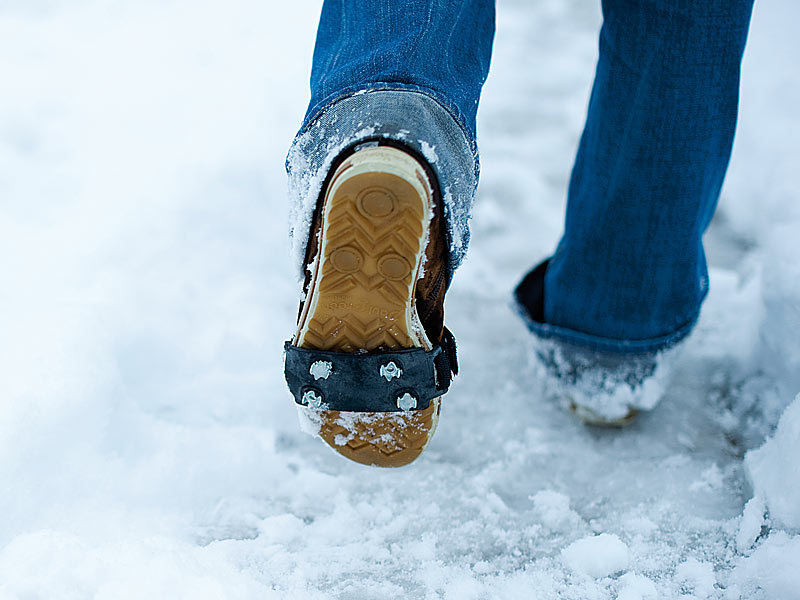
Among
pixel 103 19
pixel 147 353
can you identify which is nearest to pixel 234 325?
pixel 147 353

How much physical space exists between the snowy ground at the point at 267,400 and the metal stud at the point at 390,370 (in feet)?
0.78

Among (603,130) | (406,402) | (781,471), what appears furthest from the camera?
(603,130)

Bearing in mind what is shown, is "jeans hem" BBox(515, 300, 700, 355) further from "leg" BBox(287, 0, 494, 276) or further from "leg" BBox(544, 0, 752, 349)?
"leg" BBox(287, 0, 494, 276)

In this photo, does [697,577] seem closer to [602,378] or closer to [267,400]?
[602,378]

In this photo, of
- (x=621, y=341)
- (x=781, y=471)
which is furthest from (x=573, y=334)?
(x=781, y=471)

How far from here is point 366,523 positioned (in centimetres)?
89

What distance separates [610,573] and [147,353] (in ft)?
2.30

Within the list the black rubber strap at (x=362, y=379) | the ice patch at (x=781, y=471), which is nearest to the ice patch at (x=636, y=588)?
the ice patch at (x=781, y=471)

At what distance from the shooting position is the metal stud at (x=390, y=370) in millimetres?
722

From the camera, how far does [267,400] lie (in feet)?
3.53

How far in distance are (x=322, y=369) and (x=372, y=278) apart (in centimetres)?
11

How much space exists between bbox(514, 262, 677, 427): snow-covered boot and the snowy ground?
0.04m

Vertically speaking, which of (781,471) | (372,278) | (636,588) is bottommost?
(636,588)

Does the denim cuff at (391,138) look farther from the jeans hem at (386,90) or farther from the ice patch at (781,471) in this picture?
the ice patch at (781,471)
